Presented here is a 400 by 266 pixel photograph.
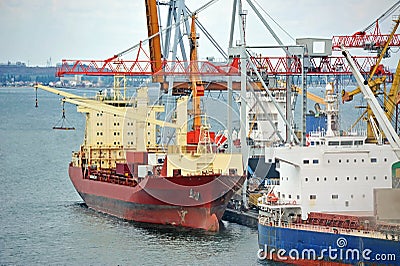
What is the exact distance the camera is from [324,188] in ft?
72.5

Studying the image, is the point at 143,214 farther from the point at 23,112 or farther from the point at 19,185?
the point at 23,112

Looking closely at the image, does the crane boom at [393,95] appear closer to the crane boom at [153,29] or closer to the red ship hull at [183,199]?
the red ship hull at [183,199]

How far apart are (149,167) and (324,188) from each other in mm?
9552

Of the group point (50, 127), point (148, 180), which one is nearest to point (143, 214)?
point (148, 180)

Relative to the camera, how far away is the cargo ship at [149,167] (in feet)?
92.9

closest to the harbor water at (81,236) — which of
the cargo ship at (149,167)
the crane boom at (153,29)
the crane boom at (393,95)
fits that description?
the cargo ship at (149,167)

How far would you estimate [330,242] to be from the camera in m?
20.7

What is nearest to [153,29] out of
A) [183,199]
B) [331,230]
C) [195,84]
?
[195,84]

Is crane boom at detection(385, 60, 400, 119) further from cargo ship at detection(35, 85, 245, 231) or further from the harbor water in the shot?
the harbor water

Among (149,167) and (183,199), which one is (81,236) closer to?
(183,199)

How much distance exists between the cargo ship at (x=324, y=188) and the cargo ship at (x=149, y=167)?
523 cm

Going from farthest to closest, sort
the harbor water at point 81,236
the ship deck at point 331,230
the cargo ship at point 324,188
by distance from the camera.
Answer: the harbor water at point 81,236 → the cargo ship at point 324,188 → the ship deck at point 331,230

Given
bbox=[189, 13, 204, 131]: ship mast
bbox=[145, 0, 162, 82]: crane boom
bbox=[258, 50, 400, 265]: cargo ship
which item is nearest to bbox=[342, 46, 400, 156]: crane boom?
bbox=[258, 50, 400, 265]: cargo ship

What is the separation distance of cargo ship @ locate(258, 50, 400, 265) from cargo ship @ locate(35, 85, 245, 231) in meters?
5.23
